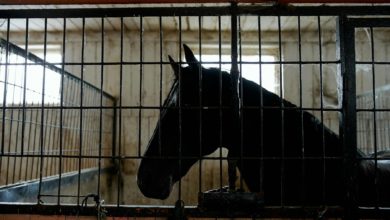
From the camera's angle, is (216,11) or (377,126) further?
(377,126)

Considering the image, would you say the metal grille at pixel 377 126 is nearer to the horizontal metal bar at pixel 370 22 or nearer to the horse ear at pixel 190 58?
the horizontal metal bar at pixel 370 22

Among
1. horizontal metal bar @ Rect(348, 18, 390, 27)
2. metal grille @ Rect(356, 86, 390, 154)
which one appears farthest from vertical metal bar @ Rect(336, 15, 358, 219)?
metal grille @ Rect(356, 86, 390, 154)

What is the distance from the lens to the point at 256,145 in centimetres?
220

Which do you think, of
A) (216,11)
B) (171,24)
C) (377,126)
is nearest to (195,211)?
(216,11)

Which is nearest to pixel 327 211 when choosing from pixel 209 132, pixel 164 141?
→ pixel 209 132

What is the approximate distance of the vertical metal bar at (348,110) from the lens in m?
1.91

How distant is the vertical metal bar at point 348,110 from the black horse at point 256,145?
0.14 m

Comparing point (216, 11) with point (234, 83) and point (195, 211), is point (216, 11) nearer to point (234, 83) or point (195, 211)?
point (234, 83)

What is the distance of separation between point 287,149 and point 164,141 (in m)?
0.80

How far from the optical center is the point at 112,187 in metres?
6.31

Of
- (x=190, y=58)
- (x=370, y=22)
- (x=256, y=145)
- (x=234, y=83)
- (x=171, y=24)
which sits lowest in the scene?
(x=256, y=145)

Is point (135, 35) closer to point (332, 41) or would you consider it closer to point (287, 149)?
point (332, 41)

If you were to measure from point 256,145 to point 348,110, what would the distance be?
599 mm

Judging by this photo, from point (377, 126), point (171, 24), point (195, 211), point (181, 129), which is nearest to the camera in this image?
point (195, 211)
